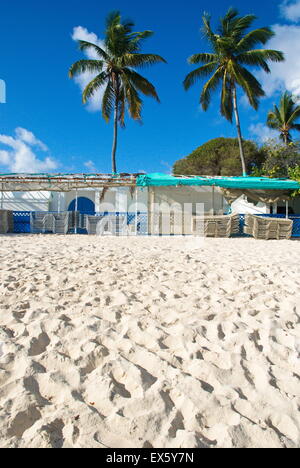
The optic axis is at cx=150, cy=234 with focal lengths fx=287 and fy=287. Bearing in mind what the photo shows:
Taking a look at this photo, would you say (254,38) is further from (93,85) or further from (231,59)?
(93,85)

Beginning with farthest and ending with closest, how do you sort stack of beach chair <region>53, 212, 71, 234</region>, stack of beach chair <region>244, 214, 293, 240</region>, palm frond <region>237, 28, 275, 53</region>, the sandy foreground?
palm frond <region>237, 28, 275, 53</region>
stack of beach chair <region>53, 212, 71, 234</region>
stack of beach chair <region>244, 214, 293, 240</region>
the sandy foreground

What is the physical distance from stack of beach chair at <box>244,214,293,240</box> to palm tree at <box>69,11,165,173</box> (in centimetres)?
978

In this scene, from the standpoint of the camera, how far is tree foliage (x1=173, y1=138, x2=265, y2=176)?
2570 cm

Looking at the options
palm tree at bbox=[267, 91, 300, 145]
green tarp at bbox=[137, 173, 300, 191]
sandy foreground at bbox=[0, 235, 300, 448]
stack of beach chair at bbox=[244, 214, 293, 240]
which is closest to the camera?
sandy foreground at bbox=[0, 235, 300, 448]

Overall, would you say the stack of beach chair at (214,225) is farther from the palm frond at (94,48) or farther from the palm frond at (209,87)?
the palm frond at (94,48)

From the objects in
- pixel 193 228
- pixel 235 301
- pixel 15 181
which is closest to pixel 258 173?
pixel 193 228

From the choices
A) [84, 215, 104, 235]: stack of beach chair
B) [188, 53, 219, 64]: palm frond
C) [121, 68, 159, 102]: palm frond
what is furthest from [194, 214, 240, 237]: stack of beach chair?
[188, 53, 219, 64]: palm frond

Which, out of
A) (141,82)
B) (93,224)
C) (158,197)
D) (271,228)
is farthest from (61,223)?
(141,82)

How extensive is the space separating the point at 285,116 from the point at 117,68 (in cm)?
1554

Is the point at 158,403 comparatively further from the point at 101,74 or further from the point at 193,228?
the point at 101,74

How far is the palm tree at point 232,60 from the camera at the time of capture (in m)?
17.0

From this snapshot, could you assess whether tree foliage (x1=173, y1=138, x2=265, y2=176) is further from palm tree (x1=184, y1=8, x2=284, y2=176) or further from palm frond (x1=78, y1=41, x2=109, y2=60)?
palm frond (x1=78, y1=41, x2=109, y2=60)

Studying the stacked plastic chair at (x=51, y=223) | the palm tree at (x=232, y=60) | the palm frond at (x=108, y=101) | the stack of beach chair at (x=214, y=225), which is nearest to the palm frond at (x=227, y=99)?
the palm tree at (x=232, y=60)

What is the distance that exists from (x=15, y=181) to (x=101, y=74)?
30.9ft
